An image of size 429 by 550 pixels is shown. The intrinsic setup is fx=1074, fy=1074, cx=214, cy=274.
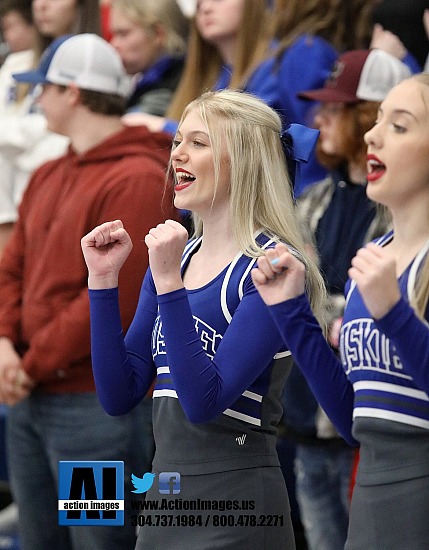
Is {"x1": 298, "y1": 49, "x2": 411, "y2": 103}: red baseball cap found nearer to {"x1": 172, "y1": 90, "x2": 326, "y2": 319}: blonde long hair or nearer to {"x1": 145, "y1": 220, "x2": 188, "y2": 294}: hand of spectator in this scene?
{"x1": 172, "y1": 90, "x2": 326, "y2": 319}: blonde long hair

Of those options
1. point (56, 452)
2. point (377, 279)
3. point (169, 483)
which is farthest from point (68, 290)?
point (377, 279)

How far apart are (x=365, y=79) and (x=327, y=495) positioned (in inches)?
53.6

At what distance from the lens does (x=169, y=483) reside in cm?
239

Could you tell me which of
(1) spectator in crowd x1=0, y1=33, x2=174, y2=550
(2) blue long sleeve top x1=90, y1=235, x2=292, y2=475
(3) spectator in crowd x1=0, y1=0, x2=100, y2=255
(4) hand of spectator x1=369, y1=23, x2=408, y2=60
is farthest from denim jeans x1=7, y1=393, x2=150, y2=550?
(4) hand of spectator x1=369, y1=23, x2=408, y2=60

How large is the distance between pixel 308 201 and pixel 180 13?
1693 millimetres

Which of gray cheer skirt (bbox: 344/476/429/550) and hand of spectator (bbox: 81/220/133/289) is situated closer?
gray cheer skirt (bbox: 344/476/429/550)

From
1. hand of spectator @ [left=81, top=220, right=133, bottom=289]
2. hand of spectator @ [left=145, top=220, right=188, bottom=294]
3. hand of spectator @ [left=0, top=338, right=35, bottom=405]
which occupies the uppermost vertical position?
hand of spectator @ [left=145, top=220, right=188, bottom=294]

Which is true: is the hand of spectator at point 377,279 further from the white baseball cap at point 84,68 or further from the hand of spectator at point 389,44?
the hand of spectator at point 389,44

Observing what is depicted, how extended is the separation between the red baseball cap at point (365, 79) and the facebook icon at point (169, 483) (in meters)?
1.59

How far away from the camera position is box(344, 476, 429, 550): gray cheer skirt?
2.16m

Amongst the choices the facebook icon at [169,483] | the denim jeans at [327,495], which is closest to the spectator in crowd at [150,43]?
the denim jeans at [327,495]

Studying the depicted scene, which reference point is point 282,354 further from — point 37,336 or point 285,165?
point 37,336

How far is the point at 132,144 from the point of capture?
3.65 metres

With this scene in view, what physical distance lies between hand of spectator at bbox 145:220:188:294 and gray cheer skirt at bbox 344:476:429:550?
0.59 metres
